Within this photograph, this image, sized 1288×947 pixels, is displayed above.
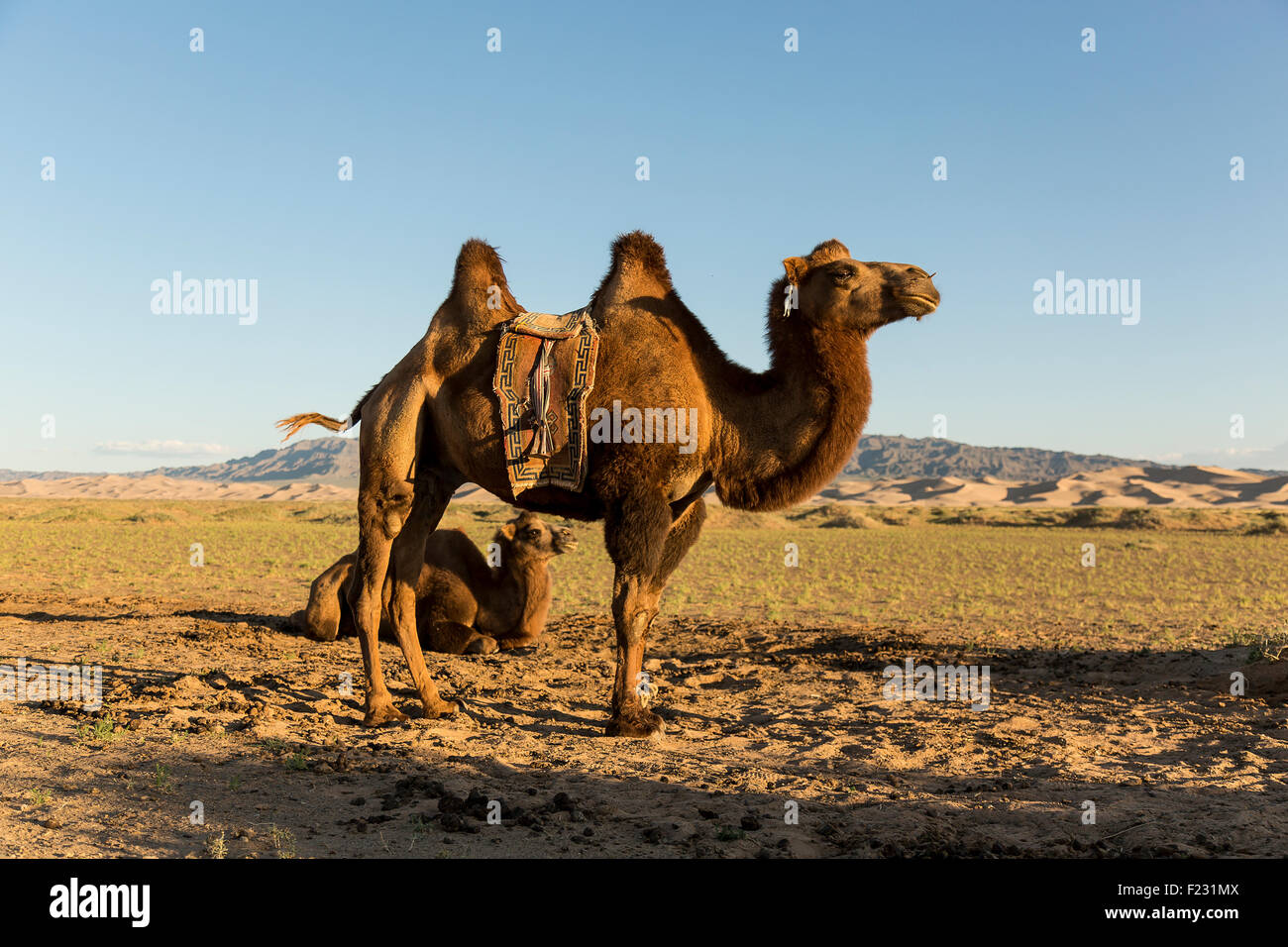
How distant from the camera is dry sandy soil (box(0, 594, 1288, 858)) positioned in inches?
178

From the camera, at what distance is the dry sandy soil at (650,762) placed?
453cm

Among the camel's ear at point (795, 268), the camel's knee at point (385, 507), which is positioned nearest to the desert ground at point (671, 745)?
the camel's knee at point (385, 507)

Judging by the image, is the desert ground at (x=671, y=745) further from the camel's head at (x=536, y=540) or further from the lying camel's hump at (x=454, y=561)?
the camel's head at (x=536, y=540)

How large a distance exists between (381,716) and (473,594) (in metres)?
3.84

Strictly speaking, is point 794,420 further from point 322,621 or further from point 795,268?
point 322,621

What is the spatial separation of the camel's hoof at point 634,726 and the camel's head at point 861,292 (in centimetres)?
340

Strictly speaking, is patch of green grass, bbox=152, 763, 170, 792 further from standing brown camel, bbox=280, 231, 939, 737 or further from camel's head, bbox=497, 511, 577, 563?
camel's head, bbox=497, 511, 577, 563

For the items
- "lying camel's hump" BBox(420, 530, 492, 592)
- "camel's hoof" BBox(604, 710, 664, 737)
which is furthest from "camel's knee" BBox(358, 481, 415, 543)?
"lying camel's hump" BBox(420, 530, 492, 592)

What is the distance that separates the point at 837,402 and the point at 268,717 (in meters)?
5.08

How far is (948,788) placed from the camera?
5516 millimetres

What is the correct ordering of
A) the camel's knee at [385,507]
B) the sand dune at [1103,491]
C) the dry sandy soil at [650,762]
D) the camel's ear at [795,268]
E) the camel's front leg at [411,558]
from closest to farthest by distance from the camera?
the dry sandy soil at [650,762] → the camel's ear at [795,268] → the camel's knee at [385,507] → the camel's front leg at [411,558] → the sand dune at [1103,491]

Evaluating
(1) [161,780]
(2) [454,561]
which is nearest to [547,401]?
(1) [161,780]
